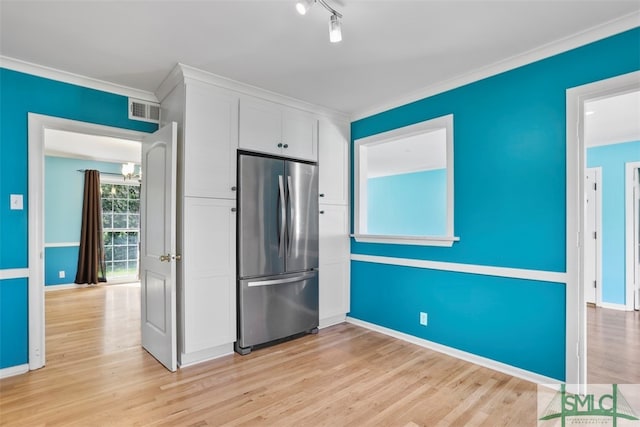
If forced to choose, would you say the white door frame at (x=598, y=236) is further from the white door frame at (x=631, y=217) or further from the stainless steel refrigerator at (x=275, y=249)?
the stainless steel refrigerator at (x=275, y=249)

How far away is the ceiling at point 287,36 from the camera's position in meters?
2.00

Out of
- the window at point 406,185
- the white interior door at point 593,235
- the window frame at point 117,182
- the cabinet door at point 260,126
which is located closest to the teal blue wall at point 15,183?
the cabinet door at point 260,126

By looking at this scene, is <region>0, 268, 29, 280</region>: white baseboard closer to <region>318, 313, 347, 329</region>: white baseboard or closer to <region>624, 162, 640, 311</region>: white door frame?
<region>318, 313, 347, 329</region>: white baseboard

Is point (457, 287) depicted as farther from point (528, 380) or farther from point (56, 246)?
point (56, 246)

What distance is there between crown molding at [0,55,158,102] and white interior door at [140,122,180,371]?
46cm

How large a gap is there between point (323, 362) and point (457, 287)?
1387mm

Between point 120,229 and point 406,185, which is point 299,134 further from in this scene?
point 406,185

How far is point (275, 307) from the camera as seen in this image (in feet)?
10.8

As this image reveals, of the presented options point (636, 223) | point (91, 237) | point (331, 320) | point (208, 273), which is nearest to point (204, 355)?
point (208, 273)

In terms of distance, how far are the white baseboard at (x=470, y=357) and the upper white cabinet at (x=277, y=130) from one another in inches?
81.5

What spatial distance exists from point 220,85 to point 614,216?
577cm

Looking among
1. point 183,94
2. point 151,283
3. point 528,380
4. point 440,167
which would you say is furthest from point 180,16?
point 440,167

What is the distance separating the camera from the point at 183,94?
2.83 meters

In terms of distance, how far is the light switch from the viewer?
2.65m
